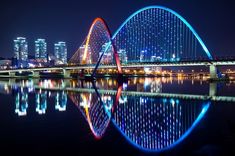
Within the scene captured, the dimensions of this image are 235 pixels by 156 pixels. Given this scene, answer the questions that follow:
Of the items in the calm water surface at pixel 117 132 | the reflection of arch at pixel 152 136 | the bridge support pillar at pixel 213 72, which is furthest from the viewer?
the bridge support pillar at pixel 213 72

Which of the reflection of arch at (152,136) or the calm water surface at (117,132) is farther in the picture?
the reflection of arch at (152,136)

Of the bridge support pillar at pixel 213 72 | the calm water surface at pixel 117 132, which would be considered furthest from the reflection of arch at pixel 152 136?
the bridge support pillar at pixel 213 72

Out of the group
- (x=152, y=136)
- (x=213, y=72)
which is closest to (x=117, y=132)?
(x=152, y=136)

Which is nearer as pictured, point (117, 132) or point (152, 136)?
point (152, 136)

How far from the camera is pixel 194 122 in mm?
17219

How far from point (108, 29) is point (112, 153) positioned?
191 ft

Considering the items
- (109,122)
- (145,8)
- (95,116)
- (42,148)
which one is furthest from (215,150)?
(145,8)

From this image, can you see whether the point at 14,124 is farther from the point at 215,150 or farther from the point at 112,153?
the point at 215,150

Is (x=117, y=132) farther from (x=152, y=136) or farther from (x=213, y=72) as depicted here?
(x=213, y=72)

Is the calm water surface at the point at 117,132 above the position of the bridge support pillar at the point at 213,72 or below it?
below

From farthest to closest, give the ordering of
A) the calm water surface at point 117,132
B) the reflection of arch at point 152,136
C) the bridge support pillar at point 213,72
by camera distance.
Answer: the bridge support pillar at point 213,72
the reflection of arch at point 152,136
the calm water surface at point 117,132

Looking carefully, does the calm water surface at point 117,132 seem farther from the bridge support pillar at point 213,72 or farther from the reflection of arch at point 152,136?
the bridge support pillar at point 213,72

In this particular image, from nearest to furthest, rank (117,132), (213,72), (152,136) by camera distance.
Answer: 1. (152,136)
2. (117,132)
3. (213,72)

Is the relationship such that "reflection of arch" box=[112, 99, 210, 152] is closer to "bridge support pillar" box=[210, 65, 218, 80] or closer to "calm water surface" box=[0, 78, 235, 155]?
"calm water surface" box=[0, 78, 235, 155]
